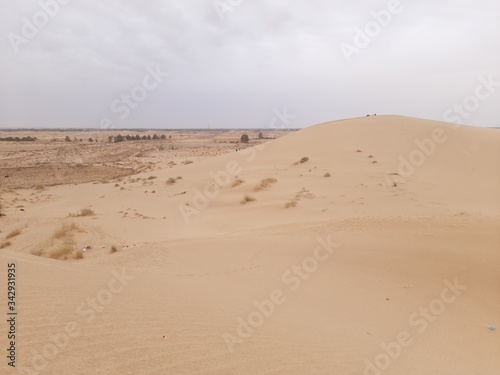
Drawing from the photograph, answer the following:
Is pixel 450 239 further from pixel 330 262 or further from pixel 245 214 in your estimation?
pixel 245 214

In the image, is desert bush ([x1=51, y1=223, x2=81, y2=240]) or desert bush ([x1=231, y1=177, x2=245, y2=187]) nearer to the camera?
desert bush ([x1=51, y1=223, x2=81, y2=240])

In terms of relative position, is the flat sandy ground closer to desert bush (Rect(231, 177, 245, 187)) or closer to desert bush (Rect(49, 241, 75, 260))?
desert bush (Rect(49, 241, 75, 260))

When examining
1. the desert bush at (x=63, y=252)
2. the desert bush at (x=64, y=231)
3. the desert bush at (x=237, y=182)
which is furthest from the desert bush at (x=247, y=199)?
the desert bush at (x=63, y=252)

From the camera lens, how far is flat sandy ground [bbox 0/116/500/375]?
3.43 metres

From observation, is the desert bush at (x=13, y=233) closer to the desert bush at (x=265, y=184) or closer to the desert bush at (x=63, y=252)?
the desert bush at (x=63, y=252)

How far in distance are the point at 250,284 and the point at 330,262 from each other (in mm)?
2185

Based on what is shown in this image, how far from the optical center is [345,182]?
16.2 m

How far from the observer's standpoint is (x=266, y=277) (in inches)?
269

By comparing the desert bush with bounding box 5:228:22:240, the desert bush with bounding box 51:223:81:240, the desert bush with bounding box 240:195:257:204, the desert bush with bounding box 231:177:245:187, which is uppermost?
the desert bush with bounding box 231:177:245:187

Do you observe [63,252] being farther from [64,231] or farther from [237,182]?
[237,182]

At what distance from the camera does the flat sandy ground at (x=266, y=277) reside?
343 cm

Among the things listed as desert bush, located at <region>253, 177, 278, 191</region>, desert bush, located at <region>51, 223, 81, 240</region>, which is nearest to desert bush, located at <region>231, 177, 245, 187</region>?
desert bush, located at <region>253, 177, 278, 191</region>

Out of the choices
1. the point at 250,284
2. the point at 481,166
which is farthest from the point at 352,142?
the point at 250,284

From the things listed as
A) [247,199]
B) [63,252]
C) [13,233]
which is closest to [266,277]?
[63,252]
